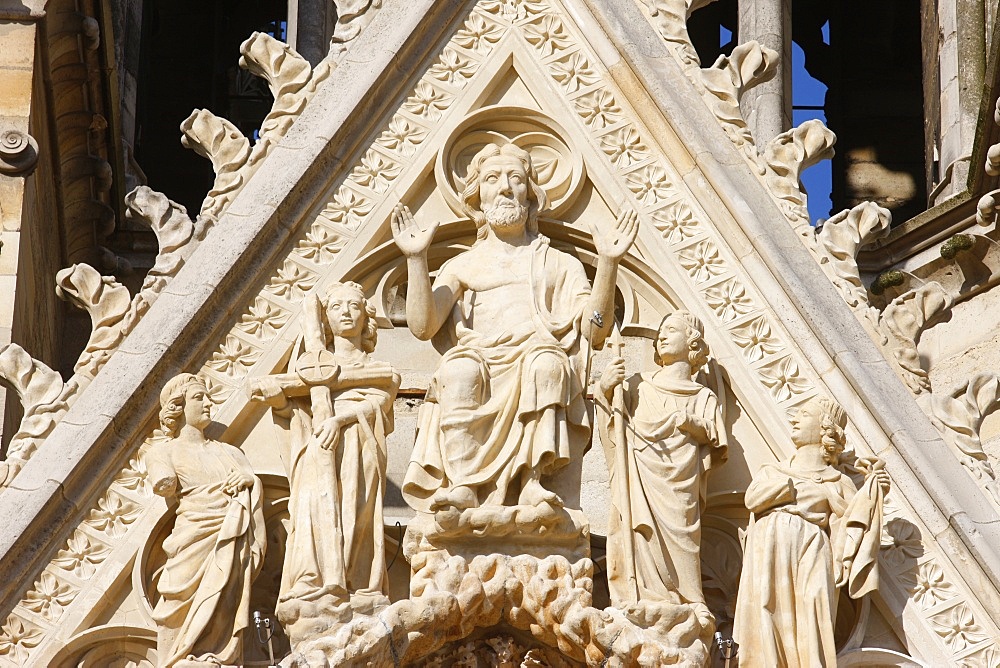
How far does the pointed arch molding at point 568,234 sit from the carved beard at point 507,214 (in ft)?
1.84

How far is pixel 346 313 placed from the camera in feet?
41.4

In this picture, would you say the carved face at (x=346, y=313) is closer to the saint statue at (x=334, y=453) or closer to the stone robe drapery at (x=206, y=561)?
the saint statue at (x=334, y=453)

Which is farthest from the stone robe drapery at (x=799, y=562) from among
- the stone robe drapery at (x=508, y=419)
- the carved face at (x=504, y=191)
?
the carved face at (x=504, y=191)

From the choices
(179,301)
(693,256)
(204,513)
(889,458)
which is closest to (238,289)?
(179,301)

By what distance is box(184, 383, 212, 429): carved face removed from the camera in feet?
41.3

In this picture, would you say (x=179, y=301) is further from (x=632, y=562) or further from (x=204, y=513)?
(x=632, y=562)

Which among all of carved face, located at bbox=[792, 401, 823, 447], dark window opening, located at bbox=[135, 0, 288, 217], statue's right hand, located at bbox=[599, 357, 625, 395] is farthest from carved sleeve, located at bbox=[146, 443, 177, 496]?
dark window opening, located at bbox=[135, 0, 288, 217]

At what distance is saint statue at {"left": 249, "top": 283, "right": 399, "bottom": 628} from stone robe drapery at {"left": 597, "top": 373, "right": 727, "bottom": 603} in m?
1.01

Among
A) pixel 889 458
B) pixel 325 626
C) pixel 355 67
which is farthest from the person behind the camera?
pixel 355 67

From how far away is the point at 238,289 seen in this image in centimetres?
1310

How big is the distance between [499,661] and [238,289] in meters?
2.19

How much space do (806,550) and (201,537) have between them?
8.48 feet

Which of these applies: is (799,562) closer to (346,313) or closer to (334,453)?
(334,453)

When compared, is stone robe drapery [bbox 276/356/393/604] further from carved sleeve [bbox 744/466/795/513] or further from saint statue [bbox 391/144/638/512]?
carved sleeve [bbox 744/466/795/513]
